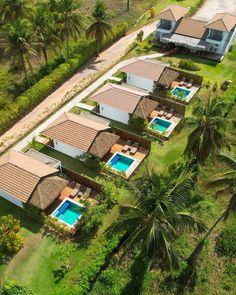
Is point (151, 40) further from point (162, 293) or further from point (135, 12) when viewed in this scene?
point (162, 293)

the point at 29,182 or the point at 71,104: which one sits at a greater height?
the point at 29,182

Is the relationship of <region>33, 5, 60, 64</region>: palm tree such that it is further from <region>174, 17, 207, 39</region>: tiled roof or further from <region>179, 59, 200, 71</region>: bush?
<region>174, 17, 207, 39</region>: tiled roof

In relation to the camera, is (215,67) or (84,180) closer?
(84,180)

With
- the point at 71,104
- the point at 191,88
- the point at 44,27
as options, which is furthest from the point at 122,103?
the point at 44,27

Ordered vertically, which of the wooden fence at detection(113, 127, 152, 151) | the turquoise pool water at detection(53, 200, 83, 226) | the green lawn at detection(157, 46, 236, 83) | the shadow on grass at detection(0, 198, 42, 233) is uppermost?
the green lawn at detection(157, 46, 236, 83)

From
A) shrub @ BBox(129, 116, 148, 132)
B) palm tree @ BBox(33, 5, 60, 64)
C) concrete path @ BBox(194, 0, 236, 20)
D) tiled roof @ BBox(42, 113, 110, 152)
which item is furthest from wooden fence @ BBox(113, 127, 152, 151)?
concrete path @ BBox(194, 0, 236, 20)

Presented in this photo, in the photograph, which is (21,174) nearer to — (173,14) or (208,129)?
(208,129)
